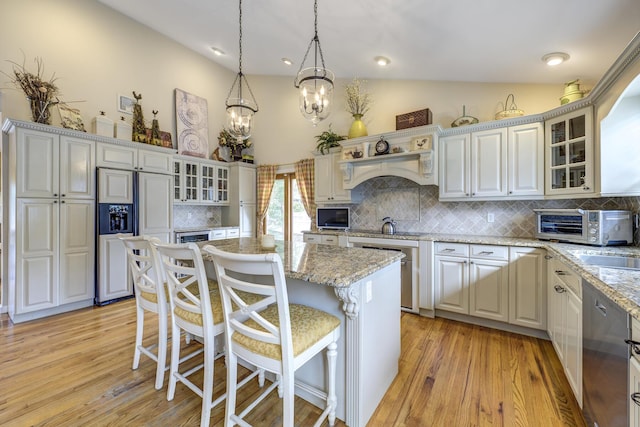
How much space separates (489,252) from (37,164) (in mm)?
4974

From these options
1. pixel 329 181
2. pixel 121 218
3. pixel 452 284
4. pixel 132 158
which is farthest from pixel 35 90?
pixel 452 284

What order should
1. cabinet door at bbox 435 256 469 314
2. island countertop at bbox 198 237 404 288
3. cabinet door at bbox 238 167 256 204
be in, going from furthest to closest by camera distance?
1. cabinet door at bbox 238 167 256 204
2. cabinet door at bbox 435 256 469 314
3. island countertop at bbox 198 237 404 288

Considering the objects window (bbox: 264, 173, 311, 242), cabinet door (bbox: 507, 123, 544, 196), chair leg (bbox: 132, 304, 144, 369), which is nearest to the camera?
chair leg (bbox: 132, 304, 144, 369)

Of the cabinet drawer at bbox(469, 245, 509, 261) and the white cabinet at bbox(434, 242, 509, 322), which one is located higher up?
the cabinet drawer at bbox(469, 245, 509, 261)

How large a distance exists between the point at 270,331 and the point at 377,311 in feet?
2.46

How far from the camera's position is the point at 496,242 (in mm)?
2695

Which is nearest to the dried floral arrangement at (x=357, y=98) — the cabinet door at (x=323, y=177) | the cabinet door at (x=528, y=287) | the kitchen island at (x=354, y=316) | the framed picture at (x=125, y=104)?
the cabinet door at (x=323, y=177)

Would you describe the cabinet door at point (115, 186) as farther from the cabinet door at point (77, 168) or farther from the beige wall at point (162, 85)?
the beige wall at point (162, 85)

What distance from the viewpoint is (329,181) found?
14.0 ft

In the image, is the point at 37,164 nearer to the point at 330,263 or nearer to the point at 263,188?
the point at 263,188

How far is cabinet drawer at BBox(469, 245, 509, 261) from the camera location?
8.79 feet

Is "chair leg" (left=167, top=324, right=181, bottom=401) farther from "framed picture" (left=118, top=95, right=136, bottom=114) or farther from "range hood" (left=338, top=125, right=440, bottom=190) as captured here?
"framed picture" (left=118, top=95, right=136, bottom=114)

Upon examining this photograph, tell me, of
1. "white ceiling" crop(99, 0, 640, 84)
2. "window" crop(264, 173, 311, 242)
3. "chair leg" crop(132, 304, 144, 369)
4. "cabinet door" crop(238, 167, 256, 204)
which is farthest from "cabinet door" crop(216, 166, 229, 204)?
"chair leg" crop(132, 304, 144, 369)

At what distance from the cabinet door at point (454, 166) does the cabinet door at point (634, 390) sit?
2.36 metres
